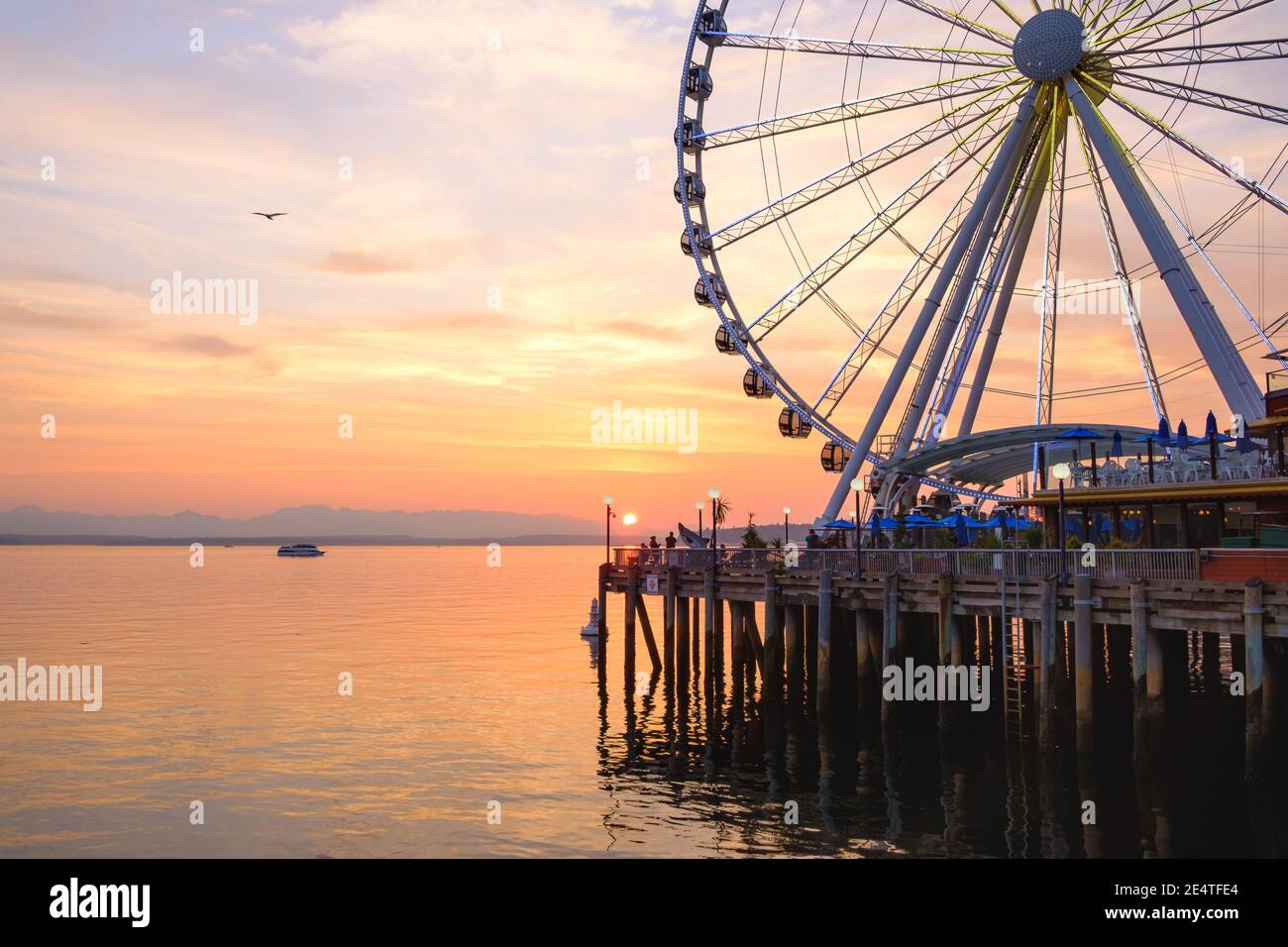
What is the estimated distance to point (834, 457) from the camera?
164ft

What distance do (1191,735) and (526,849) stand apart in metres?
20.9

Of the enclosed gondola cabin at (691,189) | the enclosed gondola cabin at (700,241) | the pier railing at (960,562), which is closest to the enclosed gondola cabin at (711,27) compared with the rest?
the enclosed gondola cabin at (691,189)

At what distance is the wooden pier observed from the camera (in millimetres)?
26000

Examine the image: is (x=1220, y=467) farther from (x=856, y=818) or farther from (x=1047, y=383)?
(x=856, y=818)

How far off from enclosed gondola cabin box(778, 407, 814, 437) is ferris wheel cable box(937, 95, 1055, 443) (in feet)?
18.5

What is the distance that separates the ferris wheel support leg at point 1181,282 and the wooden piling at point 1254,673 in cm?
1257

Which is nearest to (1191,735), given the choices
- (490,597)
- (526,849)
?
(526,849)

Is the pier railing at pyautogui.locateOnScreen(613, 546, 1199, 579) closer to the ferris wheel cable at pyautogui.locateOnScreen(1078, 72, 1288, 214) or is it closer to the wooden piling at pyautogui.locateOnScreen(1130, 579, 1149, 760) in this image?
the wooden piling at pyautogui.locateOnScreen(1130, 579, 1149, 760)

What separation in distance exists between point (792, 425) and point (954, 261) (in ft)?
34.3

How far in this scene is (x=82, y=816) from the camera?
29.4m

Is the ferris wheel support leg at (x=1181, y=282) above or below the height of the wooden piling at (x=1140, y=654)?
above

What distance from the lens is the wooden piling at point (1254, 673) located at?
24.1 meters

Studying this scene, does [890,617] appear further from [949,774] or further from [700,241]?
[700,241]

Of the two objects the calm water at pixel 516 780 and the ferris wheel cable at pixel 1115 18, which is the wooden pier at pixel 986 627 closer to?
the calm water at pixel 516 780
